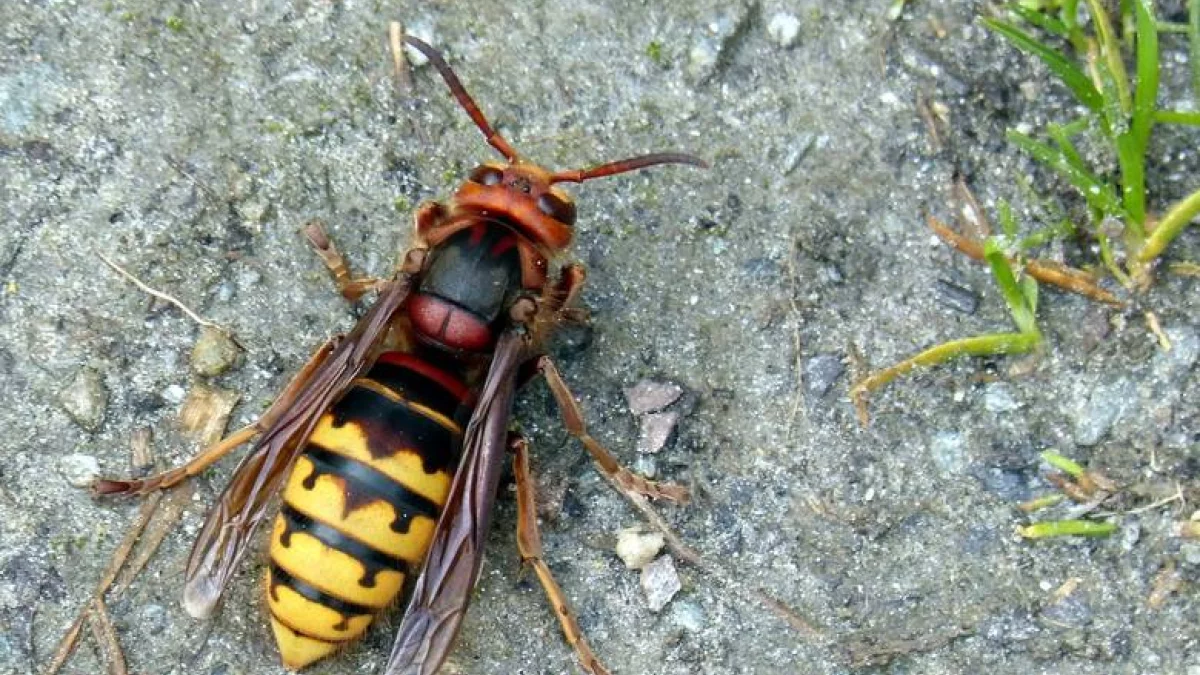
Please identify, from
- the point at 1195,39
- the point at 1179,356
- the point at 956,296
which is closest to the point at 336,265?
the point at 956,296

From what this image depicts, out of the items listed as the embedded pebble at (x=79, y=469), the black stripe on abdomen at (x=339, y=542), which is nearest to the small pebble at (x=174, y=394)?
the embedded pebble at (x=79, y=469)

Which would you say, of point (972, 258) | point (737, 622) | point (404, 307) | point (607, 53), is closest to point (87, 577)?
point (404, 307)

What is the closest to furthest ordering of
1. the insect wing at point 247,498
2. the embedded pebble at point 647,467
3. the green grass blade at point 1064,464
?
the insect wing at point 247,498
the green grass blade at point 1064,464
the embedded pebble at point 647,467

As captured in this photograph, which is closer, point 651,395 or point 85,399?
point 85,399

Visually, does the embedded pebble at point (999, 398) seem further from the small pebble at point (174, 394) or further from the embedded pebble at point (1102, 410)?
the small pebble at point (174, 394)

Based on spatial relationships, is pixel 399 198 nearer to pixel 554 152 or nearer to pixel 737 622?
pixel 554 152

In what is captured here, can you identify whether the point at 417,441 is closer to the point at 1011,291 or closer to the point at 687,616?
the point at 687,616

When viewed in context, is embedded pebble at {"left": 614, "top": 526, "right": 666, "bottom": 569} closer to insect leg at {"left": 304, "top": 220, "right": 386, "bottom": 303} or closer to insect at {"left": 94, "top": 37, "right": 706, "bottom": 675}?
insect at {"left": 94, "top": 37, "right": 706, "bottom": 675}
